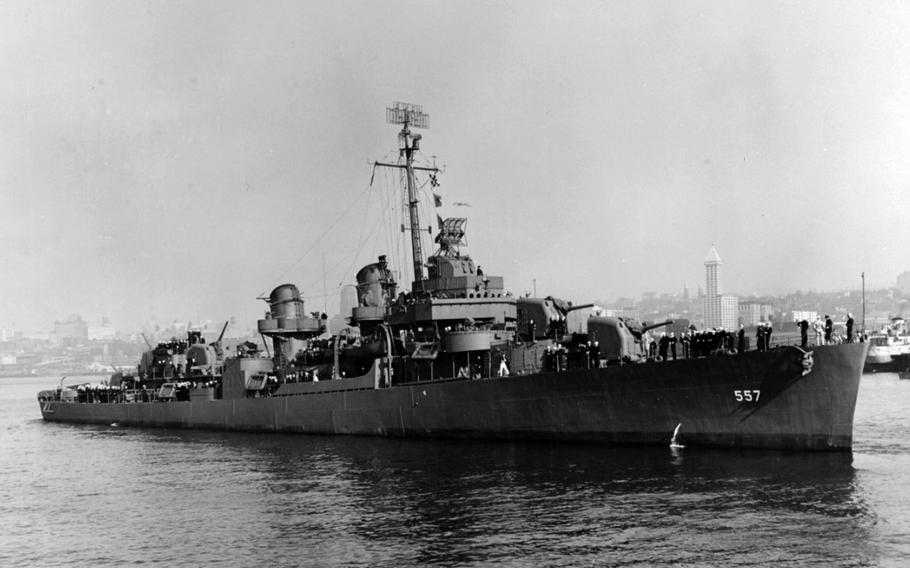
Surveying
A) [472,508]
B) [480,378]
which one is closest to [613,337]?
[480,378]

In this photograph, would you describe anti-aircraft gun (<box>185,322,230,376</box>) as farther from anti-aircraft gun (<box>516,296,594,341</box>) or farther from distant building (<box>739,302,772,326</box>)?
distant building (<box>739,302,772,326</box>)

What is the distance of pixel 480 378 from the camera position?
84.4ft

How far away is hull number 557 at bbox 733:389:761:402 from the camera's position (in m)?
20.8

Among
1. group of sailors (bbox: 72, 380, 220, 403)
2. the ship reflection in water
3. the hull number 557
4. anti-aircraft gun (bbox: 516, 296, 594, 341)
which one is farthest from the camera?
group of sailors (bbox: 72, 380, 220, 403)

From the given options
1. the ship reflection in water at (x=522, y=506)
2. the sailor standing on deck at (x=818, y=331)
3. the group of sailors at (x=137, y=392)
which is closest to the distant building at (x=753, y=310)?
the group of sailors at (x=137, y=392)

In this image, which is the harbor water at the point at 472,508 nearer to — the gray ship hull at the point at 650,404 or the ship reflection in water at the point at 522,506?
the ship reflection in water at the point at 522,506

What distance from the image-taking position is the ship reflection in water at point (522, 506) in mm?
13617

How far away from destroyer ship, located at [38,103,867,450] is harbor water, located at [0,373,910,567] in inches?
31.0

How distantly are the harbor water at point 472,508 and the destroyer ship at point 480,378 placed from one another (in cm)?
79

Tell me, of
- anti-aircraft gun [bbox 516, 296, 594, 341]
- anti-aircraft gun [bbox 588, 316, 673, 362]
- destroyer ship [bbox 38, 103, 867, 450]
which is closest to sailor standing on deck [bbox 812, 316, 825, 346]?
destroyer ship [bbox 38, 103, 867, 450]

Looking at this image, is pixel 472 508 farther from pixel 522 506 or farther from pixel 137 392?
pixel 137 392

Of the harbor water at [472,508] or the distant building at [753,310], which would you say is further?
the distant building at [753,310]

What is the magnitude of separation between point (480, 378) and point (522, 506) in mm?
8965

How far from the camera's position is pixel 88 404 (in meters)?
44.8
